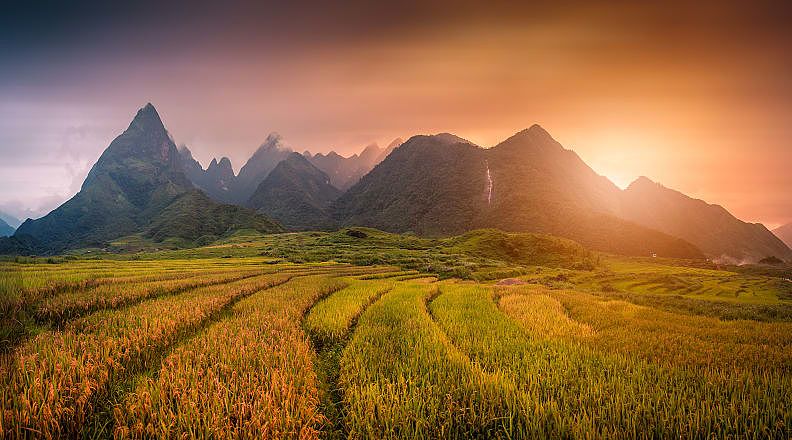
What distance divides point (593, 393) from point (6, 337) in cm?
1443

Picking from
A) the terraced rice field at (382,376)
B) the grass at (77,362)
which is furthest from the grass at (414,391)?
the grass at (77,362)

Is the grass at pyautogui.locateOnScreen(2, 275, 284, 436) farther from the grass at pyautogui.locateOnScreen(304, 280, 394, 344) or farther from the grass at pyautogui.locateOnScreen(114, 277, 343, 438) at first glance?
the grass at pyautogui.locateOnScreen(304, 280, 394, 344)

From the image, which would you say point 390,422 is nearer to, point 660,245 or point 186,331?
point 186,331

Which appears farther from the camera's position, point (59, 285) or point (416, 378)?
point (59, 285)

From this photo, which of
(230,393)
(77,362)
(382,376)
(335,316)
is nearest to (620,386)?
(382,376)

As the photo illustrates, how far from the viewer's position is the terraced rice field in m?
4.56

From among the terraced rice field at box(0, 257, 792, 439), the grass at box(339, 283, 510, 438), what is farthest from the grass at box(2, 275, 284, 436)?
the grass at box(339, 283, 510, 438)

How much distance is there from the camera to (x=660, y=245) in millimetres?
149750

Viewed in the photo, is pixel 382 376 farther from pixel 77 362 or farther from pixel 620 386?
pixel 77 362

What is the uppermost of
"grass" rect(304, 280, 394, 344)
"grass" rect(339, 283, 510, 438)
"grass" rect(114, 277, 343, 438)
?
"grass" rect(114, 277, 343, 438)

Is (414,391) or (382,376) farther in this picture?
(382,376)

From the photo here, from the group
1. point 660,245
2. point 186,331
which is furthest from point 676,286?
point 660,245

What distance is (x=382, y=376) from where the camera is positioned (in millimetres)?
6402

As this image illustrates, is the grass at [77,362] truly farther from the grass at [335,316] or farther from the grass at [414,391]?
the grass at [414,391]
